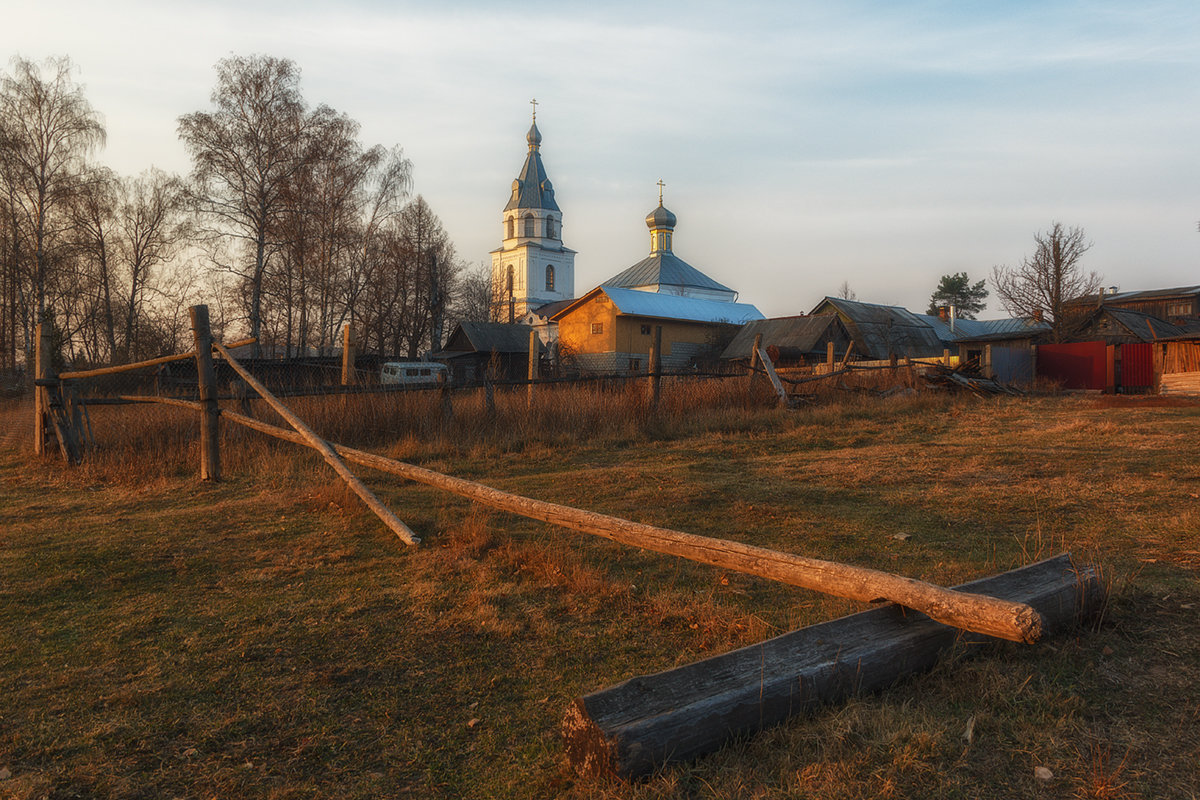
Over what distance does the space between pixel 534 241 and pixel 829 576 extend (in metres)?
73.6

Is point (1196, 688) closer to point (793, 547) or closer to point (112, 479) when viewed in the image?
point (793, 547)

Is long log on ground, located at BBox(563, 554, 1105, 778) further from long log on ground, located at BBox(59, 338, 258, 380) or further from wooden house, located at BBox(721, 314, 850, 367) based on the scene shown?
wooden house, located at BBox(721, 314, 850, 367)

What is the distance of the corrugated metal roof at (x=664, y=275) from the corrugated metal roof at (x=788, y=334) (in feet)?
81.2

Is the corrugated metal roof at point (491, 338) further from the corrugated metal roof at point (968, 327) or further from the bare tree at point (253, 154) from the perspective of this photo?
the corrugated metal roof at point (968, 327)

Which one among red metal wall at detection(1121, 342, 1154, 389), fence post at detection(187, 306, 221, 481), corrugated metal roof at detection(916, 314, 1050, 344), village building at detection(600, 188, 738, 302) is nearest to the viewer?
fence post at detection(187, 306, 221, 481)

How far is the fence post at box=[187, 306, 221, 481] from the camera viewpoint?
7.37 meters

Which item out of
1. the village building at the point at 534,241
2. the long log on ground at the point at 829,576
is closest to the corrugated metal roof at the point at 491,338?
the long log on ground at the point at 829,576

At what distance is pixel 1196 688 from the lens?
2590 mm

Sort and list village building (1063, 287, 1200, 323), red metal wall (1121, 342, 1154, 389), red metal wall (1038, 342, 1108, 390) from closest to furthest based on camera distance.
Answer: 1. red metal wall (1121, 342, 1154, 389)
2. red metal wall (1038, 342, 1108, 390)
3. village building (1063, 287, 1200, 323)

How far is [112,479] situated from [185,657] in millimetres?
5647

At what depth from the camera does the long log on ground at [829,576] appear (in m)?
2.31

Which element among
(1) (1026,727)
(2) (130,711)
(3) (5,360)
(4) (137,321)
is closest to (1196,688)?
(1) (1026,727)

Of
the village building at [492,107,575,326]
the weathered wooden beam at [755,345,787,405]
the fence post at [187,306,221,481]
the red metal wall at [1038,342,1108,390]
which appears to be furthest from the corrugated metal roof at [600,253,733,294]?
the fence post at [187,306,221,481]

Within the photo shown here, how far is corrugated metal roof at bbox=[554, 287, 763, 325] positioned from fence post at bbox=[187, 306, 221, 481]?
28.6 metres
